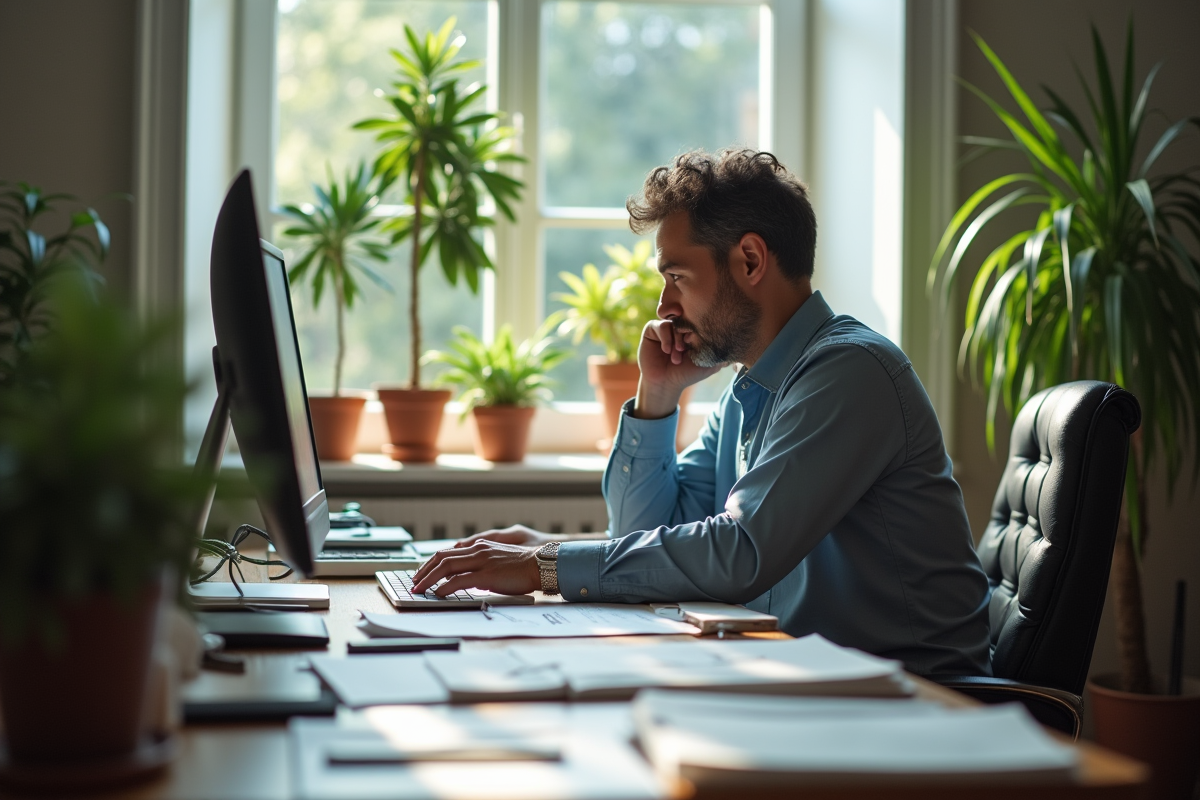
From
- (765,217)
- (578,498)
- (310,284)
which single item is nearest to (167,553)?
(765,217)

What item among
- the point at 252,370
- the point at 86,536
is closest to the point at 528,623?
the point at 252,370

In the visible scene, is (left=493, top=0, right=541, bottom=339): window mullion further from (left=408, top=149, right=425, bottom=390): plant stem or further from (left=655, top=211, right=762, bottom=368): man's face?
(left=655, top=211, right=762, bottom=368): man's face

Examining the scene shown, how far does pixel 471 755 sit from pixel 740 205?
1243 mm

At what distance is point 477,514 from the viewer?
9.29ft

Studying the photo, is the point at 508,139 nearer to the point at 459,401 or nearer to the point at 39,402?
the point at 459,401

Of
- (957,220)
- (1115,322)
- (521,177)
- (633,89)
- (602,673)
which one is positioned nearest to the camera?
(602,673)

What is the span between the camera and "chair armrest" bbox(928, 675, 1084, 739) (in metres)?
1.39

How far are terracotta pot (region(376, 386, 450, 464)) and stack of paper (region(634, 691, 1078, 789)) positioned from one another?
6.94 ft

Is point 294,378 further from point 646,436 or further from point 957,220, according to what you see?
point 957,220

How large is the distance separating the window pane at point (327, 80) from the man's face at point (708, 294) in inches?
62.9

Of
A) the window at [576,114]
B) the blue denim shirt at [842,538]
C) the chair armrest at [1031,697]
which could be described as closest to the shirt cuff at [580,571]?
the blue denim shirt at [842,538]

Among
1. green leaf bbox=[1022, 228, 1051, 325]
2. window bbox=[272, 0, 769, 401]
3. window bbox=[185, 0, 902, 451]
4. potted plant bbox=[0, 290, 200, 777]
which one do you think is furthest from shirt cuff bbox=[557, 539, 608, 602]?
window bbox=[272, 0, 769, 401]

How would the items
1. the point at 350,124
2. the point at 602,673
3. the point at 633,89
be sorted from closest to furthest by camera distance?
1. the point at 602,673
2. the point at 350,124
3. the point at 633,89

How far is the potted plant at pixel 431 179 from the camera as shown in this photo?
9.25 ft
